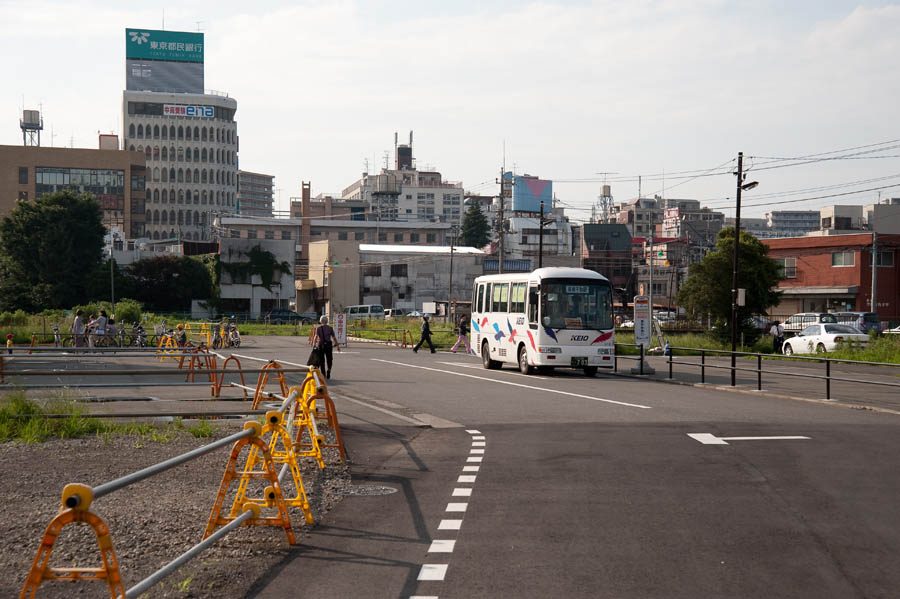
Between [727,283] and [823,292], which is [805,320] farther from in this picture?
[823,292]

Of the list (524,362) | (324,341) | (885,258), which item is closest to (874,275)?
(885,258)

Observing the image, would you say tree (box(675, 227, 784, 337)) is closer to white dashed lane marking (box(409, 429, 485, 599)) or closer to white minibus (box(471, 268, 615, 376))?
white minibus (box(471, 268, 615, 376))

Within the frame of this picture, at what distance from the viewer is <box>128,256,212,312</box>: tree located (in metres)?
90.7

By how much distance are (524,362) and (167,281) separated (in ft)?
223

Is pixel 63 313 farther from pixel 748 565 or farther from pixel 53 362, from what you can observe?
pixel 748 565

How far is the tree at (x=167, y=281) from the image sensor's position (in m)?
90.7

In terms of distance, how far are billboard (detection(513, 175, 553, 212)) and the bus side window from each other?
109539 mm

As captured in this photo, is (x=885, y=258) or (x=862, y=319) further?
(x=885, y=258)

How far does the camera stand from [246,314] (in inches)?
3617

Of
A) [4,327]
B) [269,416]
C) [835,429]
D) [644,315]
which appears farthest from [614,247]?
[269,416]

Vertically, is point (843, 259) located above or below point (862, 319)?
above

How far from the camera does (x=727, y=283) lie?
168 feet

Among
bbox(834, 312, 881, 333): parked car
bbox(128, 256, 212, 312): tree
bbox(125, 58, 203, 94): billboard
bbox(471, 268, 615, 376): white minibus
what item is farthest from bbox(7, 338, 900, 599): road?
bbox(125, 58, 203, 94): billboard

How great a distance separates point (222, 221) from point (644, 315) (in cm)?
10576
